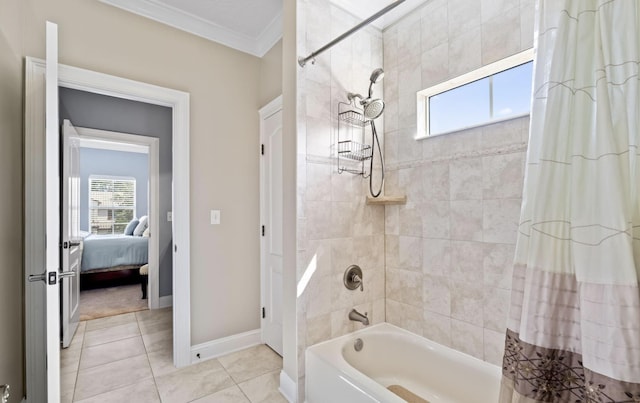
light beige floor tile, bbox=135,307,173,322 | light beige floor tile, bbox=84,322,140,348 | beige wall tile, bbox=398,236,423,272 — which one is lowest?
light beige floor tile, bbox=135,307,173,322

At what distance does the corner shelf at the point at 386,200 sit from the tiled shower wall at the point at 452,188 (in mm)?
56

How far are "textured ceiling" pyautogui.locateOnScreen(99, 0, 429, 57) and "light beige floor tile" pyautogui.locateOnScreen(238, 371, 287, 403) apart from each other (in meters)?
2.72

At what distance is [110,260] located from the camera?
4.40m

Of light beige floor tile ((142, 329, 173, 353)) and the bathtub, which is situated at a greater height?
the bathtub

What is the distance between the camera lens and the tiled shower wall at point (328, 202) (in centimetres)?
188

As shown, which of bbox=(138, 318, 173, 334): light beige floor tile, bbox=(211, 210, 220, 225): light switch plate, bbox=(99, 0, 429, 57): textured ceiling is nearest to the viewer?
bbox=(99, 0, 429, 57): textured ceiling

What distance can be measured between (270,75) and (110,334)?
297 centimetres

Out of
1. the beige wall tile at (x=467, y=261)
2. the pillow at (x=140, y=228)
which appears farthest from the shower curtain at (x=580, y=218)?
the pillow at (x=140, y=228)

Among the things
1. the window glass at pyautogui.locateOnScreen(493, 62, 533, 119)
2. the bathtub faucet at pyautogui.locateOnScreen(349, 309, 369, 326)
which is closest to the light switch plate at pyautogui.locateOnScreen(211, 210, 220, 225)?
the bathtub faucet at pyautogui.locateOnScreen(349, 309, 369, 326)

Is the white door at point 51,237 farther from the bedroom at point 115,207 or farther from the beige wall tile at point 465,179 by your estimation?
the bedroom at point 115,207

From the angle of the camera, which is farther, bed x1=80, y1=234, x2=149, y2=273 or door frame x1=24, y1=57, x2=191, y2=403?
bed x1=80, y1=234, x2=149, y2=273

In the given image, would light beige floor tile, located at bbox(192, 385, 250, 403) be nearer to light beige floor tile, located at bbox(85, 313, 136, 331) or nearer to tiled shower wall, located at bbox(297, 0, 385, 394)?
tiled shower wall, located at bbox(297, 0, 385, 394)

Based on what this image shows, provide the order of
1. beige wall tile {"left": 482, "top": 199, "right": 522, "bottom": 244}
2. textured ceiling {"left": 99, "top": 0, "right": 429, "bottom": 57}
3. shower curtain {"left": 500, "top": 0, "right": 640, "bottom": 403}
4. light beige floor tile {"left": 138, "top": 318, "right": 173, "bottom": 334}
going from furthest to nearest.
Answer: light beige floor tile {"left": 138, "top": 318, "right": 173, "bottom": 334}, textured ceiling {"left": 99, "top": 0, "right": 429, "bottom": 57}, beige wall tile {"left": 482, "top": 199, "right": 522, "bottom": 244}, shower curtain {"left": 500, "top": 0, "right": 640, "bottom": 403}

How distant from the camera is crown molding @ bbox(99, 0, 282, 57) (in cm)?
216
